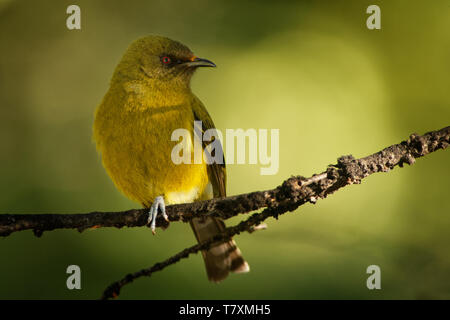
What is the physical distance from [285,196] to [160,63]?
72.3 inches

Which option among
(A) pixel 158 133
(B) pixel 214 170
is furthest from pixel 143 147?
(B) pixel 214 170

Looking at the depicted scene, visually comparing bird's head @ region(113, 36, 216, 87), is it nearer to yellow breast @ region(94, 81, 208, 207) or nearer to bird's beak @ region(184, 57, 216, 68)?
bird's beak @ region(184, 57, 216, 68)

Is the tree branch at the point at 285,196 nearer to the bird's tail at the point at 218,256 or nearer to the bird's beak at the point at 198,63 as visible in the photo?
the bird's tail at the point at 218,256

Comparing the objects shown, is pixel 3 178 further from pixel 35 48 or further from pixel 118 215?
pixel 118 215

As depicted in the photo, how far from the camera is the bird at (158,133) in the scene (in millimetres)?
3074

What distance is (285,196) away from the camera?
2.07m

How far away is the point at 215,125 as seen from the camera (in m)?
3.54

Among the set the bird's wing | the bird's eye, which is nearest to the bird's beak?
the bird's eye

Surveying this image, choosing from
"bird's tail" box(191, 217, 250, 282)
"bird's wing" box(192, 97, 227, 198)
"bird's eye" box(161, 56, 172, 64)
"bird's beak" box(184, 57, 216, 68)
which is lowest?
"bird's tail" box(191, 217, 250, 282)

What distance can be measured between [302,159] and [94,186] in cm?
167

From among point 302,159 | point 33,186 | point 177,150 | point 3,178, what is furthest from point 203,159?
point 3,178

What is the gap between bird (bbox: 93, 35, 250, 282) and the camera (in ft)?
10.1

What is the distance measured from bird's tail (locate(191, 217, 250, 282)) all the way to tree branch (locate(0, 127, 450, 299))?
1.15m

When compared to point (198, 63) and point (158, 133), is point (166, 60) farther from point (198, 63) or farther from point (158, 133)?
point (158, 133)
